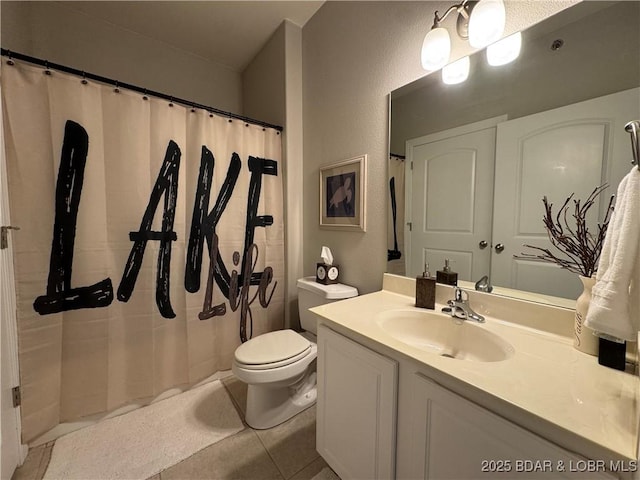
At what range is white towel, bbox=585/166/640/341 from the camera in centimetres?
60

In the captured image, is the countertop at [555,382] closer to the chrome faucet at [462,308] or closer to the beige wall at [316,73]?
the chrome faucet at [462,308]

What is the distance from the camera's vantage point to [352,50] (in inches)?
61.9

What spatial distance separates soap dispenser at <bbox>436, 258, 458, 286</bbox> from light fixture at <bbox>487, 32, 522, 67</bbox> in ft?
2.77

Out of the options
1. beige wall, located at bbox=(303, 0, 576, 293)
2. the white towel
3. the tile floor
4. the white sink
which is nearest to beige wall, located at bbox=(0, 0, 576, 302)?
beige wall, located at bbox=(303, 0, 576, 293)

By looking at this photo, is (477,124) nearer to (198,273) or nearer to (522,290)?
(522,290)

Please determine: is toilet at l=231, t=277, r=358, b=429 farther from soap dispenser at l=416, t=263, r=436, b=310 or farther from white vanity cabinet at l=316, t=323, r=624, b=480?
soap dispenser at l=416, t=263, r=436, b=310

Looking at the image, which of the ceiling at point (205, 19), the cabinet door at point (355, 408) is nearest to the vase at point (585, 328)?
the cabinet door at point (355, 408)

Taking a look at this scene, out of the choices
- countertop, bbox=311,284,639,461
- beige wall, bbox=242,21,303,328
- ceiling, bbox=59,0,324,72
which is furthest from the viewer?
beige wall, bbox=242,21,303,328

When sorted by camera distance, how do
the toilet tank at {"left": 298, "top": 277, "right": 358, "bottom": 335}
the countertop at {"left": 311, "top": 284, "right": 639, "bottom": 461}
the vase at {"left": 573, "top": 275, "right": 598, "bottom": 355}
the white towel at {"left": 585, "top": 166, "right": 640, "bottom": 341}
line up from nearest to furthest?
the countertop at {"left": 311, "top": 284, "right": 639, "bottom": 461} → the white towel at {"left": 585, "top": 166, "right": 640, "bottom": 341} → the vase at {"left": 573, "top": 275, "right": 598, "bottom": 355} → the toilet tank at {"left": 298, "top": 277, "right": 358, "bottom": 335}

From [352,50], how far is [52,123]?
1.66 m

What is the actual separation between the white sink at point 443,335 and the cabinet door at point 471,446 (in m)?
0.24

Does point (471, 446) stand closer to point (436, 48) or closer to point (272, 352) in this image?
point (272, 352)

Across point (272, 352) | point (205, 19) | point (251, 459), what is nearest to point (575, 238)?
point (272, 352)

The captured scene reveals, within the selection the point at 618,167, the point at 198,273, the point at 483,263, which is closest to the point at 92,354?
the point at 198,273
